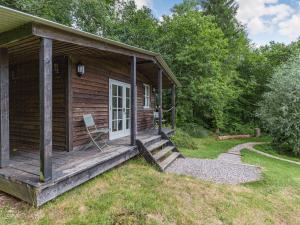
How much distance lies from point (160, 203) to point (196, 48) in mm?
8455

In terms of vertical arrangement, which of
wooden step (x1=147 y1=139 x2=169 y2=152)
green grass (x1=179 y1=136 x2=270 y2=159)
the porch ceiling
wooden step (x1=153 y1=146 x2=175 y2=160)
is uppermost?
the porch ceiling

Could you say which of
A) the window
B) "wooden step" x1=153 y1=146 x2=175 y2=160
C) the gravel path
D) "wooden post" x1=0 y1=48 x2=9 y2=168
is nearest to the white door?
"wooden step" x1=153 y1=146 x2=175 y2=160

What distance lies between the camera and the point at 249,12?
53.6 ft

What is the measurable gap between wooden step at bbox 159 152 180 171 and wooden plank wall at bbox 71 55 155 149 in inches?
75.5

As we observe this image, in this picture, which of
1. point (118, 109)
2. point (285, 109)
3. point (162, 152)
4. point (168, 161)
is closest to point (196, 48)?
point (285, 109)

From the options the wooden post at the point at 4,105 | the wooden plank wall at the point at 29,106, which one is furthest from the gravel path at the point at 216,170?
the wooden post at the point at 4,105

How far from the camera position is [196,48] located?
33.0 feet

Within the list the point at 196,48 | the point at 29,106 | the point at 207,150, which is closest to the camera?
the point at 29,106

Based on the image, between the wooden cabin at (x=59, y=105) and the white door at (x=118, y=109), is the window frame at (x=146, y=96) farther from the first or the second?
the white door at (x=118, y=109)

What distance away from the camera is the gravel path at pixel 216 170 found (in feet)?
15.1

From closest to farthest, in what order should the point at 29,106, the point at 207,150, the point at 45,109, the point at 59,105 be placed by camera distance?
1. the point at 45,109
2. the point at 59,105
3. the point at 29,106
4. the point at 207,150

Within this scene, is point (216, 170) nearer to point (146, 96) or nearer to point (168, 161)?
point (168, 161)

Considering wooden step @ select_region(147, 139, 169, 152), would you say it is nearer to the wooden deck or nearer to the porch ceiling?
the wooden deck

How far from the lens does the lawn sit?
2.73 meters
